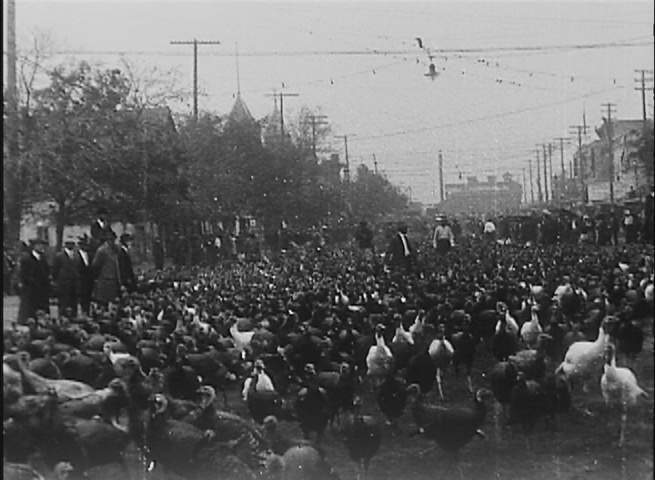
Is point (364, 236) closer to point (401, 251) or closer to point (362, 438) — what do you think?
point (401, 251)

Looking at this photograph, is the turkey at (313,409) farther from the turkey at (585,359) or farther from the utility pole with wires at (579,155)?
the utility pole with wires at (579,155)

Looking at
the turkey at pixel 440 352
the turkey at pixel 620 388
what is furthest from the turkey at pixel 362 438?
the turkey at pixel 620 388

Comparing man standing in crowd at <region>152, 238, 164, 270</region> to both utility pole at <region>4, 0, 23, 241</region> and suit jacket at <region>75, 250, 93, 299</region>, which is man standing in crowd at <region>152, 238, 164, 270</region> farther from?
utility pole at <region>4, 0, 23, 241</region>

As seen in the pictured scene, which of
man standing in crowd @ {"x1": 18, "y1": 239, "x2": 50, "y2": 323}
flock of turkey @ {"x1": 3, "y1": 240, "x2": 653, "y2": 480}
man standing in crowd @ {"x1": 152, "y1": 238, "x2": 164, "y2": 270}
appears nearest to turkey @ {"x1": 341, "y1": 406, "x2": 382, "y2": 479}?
flock of turkey @ {"x1": 3, "y1": 240, "x2": 653, "y2": 480}

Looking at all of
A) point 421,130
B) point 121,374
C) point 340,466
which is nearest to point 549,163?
point 421,130

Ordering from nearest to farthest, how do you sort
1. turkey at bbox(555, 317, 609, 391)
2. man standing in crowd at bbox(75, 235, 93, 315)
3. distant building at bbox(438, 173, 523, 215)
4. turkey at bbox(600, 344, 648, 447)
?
1. turkey at bbox(600, 344, 648, 447)
2. turkey at bbox(555, 317, 609, 391)
3. man standing in crowd at bbox(75, 235, 93, 315)
4. distant building at bbox(438, 173, 523, 215)

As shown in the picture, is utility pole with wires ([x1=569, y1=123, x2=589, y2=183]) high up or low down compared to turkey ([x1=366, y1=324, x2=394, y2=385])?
up

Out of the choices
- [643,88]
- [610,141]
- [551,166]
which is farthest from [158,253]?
[643,88]
